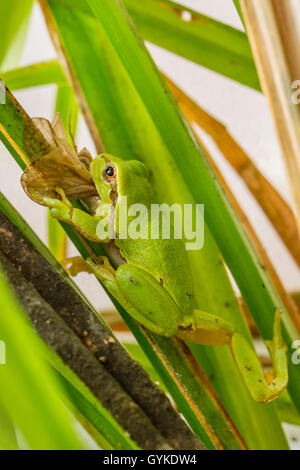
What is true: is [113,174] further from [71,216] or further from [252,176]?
[252,176]

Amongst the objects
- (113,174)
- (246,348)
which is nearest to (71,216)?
(113,174)

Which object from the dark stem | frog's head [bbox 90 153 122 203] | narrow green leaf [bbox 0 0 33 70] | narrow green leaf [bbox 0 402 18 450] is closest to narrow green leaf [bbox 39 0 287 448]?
frog's head [bbox 90 153 122 203]

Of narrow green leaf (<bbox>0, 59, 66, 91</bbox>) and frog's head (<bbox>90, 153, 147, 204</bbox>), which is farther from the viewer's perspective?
narrow green leaf (<bbox>0, 59, 66, 91</bbox>)

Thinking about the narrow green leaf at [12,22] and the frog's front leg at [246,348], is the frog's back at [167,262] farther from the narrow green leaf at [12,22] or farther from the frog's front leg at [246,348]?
the narrow green leaf at [12,22]

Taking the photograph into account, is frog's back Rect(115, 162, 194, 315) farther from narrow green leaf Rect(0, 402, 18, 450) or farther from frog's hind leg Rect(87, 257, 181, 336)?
narrow green leaf Rect(0, 402, 18, 450)
